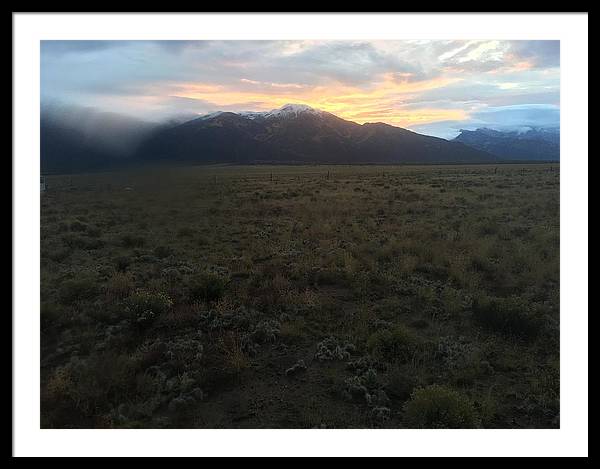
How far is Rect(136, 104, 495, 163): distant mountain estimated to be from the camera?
842 centimetres

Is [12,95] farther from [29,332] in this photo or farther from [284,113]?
[284,113]

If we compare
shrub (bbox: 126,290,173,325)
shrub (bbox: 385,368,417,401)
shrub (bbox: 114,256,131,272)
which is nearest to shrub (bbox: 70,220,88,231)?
shrub (bbox: 114,256,131,272)

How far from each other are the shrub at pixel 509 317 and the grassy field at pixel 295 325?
0.07 feet

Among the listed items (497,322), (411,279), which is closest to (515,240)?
(411,279)

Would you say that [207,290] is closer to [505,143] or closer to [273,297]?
[273,297]

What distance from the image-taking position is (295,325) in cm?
576

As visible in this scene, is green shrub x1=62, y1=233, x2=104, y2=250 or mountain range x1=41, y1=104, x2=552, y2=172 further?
green shrub x1=62, y1=233, x2=104, y2=250

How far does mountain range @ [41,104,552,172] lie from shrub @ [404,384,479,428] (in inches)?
240

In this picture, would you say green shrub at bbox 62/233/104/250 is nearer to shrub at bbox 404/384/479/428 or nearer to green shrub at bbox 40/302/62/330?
green shrub at bbox 40/302/62/330

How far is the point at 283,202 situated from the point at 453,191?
9.47 metres

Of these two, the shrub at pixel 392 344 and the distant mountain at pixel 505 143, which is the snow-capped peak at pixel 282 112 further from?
the distant mountain at pixel 505 143

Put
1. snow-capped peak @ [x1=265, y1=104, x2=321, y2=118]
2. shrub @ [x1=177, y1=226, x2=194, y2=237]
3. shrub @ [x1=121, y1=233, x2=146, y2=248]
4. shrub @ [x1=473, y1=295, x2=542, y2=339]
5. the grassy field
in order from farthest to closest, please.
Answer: shrub @ [x1=177, y1=226, x2=194, y2=237] → shrub @ [x1=121, y1=233, x2=146, y2=248] → snow-capped peak @ [x1=265, y1=104, x2=321, y2=118] → shrub @ [x1=473, y1=295, x2=542, y2=339] → the grassy field

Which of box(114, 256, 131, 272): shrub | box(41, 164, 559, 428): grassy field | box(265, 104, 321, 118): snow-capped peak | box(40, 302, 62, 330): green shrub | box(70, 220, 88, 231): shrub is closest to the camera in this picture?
box(41, 164, 559, 428): grassy field

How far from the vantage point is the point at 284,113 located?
871cm
